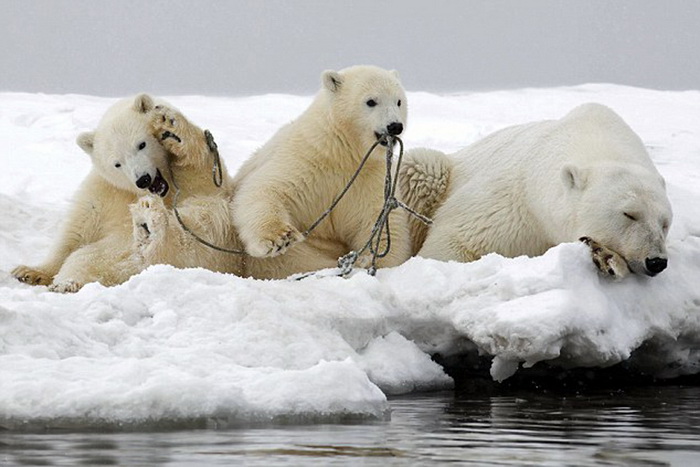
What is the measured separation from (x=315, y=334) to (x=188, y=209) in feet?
6.38

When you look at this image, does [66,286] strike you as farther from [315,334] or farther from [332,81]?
[332,81]

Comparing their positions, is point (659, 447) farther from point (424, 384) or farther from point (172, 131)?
point (172, 131)

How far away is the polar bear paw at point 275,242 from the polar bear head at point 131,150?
2.59 feet

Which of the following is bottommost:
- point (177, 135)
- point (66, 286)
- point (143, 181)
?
point (66, 286)

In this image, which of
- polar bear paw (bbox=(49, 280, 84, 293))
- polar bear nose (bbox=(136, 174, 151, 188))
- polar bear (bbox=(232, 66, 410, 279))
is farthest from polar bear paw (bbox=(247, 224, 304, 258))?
polar bear paw (bbox=(49, 280, 84, 293))

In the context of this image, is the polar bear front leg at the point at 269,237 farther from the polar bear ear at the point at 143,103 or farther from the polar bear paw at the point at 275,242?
the polar bear ear at the point at 143,103

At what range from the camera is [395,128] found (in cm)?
748

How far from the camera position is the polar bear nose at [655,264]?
6.56 m

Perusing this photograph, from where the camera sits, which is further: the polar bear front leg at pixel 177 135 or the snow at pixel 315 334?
the polar bear front leg at pixel 177 135

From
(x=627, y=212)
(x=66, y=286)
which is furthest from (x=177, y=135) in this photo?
(x=627, y=212)

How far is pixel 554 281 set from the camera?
6.22m

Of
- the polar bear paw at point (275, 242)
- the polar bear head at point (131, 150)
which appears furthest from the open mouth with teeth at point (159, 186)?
the polar bear paw at point (275, 242)

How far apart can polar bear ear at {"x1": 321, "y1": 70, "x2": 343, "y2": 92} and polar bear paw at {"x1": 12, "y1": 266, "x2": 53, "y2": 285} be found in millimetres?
2031

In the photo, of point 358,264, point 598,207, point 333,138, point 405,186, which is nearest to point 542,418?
point 598,207
